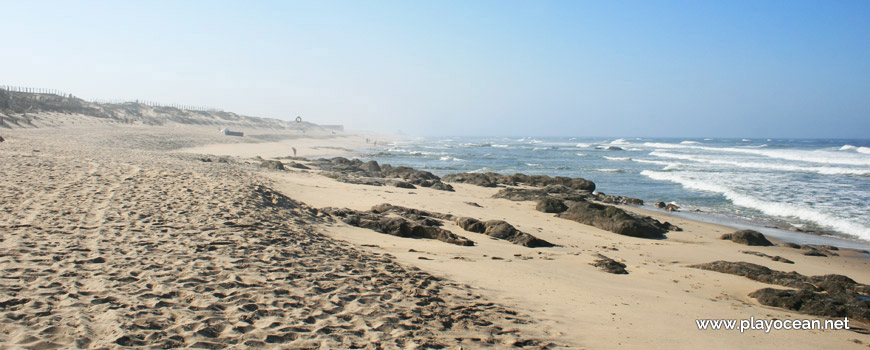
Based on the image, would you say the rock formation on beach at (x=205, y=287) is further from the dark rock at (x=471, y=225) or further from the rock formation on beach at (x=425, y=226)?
the dark rock at (x=471, y=225)

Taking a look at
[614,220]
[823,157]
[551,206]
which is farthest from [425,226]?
[823,157]

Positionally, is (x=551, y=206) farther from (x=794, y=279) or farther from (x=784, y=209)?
(x=784, y=209)

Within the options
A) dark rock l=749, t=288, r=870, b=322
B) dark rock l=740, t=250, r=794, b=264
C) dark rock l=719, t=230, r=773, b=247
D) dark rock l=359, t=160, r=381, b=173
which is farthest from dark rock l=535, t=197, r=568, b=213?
dark rock l=359, t=160, r=381, b=173

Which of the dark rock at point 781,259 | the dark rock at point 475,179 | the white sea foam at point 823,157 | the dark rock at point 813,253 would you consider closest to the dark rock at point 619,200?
the dark rock at point 475,179

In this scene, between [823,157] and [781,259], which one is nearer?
[781,259]

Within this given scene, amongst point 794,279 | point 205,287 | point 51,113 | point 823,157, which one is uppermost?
point 51,113

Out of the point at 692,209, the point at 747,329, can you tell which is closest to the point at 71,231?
the point at 747,329

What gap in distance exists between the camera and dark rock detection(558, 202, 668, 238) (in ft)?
35.8

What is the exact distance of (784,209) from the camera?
15547 millimetres

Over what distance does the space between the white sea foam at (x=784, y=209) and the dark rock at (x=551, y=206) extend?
704 centimetres

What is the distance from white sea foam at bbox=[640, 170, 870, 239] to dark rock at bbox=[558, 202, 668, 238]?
5473 millimetres

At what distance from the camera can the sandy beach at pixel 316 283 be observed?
3875 millimetres

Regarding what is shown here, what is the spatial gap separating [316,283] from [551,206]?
9.56 metres

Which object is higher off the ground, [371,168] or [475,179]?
[371,168]
